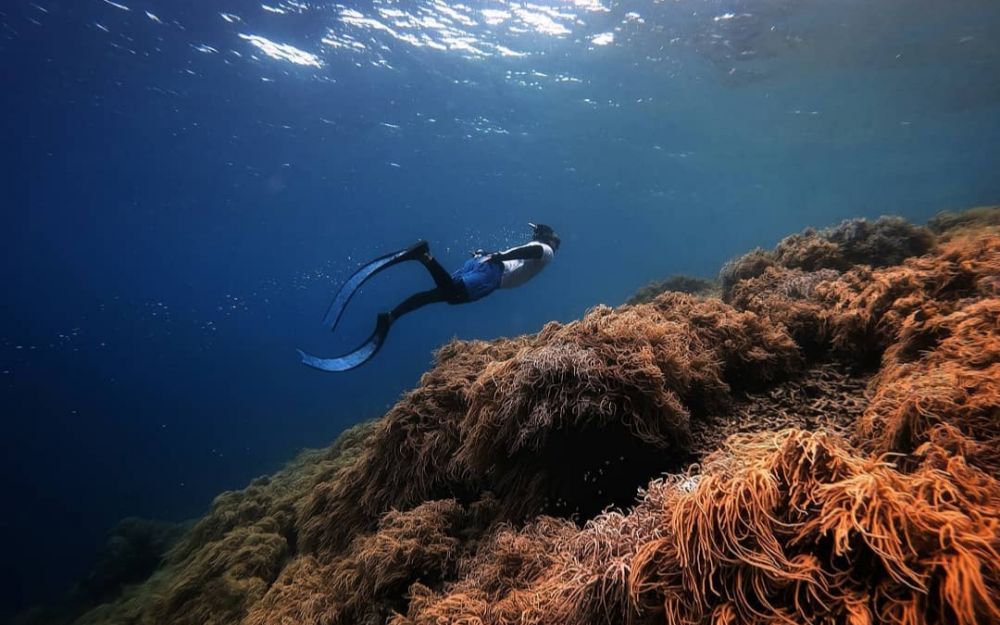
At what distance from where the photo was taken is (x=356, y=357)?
7.31m

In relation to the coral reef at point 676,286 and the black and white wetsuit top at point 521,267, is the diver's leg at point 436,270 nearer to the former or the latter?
the black and white wetsuit top at point 521,267

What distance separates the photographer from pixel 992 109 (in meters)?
38.3

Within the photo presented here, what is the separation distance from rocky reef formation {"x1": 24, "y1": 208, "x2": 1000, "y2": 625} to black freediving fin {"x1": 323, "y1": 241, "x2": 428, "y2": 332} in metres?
1.89

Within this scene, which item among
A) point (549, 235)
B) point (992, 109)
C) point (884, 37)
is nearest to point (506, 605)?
point (549, 235)

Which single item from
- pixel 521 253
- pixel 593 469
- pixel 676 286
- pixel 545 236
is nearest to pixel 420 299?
pixel 521 253

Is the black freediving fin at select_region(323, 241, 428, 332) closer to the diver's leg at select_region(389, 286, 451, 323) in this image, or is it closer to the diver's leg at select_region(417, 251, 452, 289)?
→ the diver's leg at select_region(417, 251, 452, 289)

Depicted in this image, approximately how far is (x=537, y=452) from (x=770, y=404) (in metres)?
2.13

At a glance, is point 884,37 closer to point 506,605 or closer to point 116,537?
point 506,605

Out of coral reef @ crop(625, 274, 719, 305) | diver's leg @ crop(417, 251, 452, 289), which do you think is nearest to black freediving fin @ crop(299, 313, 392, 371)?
diver's leg @ crop(417, 251, 452, 289)

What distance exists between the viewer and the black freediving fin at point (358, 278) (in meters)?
6.79

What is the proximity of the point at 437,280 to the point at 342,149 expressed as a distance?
37.3 meters

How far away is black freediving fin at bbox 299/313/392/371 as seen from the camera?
23.5 ft

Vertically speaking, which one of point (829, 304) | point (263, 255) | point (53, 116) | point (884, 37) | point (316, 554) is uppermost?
point (53, 116)

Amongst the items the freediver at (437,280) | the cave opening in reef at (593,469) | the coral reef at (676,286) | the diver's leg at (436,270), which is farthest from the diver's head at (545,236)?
Answer: the cave opening in reef at (593,469)
